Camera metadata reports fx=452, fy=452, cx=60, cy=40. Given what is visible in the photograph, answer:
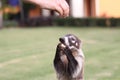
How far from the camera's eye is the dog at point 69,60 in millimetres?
3668

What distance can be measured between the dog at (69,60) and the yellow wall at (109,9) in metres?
27.4

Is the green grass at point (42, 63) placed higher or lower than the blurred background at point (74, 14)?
lower

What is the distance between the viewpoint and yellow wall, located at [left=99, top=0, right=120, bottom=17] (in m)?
31.2

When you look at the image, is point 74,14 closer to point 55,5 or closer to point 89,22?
point 89,22

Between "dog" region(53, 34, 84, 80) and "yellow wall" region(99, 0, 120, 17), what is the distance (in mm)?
27438

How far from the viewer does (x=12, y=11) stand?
34.8 m

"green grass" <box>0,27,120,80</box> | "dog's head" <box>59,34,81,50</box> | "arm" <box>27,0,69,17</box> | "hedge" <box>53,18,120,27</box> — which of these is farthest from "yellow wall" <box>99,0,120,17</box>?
"arm" <box>27,0,69,17</box>

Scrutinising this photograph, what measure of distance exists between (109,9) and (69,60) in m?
28.9

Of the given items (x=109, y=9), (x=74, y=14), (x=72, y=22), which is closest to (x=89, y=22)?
(x=72, y=22)

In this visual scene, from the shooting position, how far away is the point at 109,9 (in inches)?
1270

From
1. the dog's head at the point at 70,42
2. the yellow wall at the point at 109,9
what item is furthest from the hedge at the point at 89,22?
the dog's head at the point at 70,42

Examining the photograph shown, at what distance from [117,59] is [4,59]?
10.7 ft

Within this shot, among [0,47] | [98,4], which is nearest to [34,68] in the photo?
[0,47]

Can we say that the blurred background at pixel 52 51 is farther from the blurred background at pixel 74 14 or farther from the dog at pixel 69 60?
the dog at pixel 69 60
